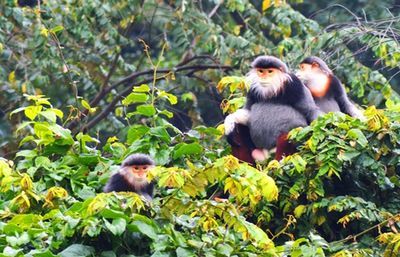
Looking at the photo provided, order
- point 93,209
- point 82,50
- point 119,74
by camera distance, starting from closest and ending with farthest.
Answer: point 93,209
point 82,50
point 119,74

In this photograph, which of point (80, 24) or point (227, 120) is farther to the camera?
point (80, 24)

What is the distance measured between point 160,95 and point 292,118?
2.57 ft

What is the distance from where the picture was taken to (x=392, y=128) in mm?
5188

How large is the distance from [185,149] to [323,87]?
44.9 inches

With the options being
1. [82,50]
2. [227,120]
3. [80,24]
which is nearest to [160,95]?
[227,120]

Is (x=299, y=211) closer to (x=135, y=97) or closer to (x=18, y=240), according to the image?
(x=135, y=97)

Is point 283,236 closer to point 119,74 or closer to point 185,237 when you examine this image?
point 185,237

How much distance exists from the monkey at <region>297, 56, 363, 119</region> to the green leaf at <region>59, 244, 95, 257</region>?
7.81 feet

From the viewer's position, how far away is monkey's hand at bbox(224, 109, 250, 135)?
5786mm

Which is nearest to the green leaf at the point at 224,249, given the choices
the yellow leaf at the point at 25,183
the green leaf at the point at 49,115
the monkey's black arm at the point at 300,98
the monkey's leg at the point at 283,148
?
the yellow leaf at the point at 25,183

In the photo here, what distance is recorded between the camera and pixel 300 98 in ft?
19.1

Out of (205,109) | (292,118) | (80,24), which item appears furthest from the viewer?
(205,109)

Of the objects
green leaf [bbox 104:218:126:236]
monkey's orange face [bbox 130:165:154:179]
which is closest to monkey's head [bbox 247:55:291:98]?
monkey's orange face [bbox 130:165:154:179]

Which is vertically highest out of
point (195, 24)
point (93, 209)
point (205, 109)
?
point (93, 209)
